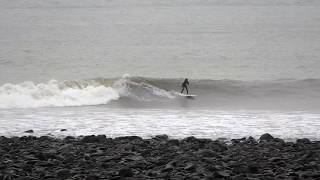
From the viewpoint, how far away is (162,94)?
2680 cm

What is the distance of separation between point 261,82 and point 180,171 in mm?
22312

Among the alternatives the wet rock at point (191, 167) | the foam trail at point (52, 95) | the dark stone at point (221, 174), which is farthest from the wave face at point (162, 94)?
the dark stone at point (221, 174)

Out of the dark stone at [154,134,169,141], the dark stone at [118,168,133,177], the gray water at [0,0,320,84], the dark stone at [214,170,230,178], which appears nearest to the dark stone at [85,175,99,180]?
the dark stone at [118,168,133,177]

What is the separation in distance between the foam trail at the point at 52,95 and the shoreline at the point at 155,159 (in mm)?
10270

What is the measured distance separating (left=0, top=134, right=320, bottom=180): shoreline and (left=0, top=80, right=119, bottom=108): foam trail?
404 inches

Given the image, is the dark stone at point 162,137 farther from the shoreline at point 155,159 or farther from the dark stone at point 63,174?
the dark stone at point 63,174

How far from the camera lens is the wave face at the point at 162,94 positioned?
23.3 meters

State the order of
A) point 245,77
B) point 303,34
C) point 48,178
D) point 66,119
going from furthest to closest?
1. point 303,34
2. point 245,77
3. point 66,119
4. point 48,178

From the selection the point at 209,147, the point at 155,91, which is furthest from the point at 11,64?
the point at 209,147

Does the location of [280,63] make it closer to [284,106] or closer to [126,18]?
[284,106]

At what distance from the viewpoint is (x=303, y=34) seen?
59.3m

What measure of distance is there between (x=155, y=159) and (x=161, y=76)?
2361cm

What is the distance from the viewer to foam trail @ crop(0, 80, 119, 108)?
74.4 ft

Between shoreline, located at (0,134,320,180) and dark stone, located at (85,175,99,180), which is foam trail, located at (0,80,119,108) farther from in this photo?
dark stone, located at (85,175,99,180)
